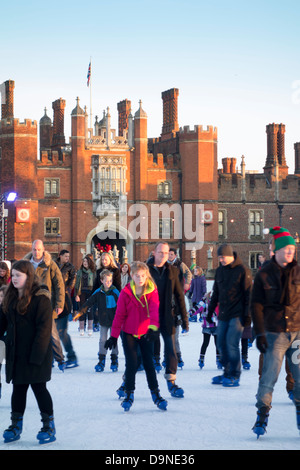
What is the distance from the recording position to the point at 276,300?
566 cm

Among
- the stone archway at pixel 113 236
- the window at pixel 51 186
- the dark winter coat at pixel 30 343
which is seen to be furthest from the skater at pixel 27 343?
the window at pixel 51 186

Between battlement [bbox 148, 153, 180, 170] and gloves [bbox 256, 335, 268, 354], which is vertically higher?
battlement [bbox 148, 153, 180, 170]

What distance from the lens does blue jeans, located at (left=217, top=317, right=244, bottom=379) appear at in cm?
807

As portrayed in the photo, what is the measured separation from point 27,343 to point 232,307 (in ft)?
10.4

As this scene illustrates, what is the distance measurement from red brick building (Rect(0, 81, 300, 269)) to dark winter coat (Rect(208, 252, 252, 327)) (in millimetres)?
30339

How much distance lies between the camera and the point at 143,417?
21.0 feet

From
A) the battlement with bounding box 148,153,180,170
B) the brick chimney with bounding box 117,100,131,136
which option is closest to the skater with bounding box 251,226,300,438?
the battlement with bounding box 148,153,180,170

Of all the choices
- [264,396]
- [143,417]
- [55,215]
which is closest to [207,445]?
[264,396]

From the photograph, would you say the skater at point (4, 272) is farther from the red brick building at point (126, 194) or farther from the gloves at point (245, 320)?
the red brick building at point (126, 194)

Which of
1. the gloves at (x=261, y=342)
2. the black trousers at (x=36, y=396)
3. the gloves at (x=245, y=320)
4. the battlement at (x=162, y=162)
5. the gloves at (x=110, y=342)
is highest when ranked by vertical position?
the battlement at (x=162, y=162)

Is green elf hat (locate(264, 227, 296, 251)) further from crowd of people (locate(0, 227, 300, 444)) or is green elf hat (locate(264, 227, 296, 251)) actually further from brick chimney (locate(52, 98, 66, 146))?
brick chimney (locate(52, 98, 66, 146))

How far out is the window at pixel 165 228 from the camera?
40.8 m

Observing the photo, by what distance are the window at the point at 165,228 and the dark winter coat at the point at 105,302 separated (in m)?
30.9

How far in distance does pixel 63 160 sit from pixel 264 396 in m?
34.6
